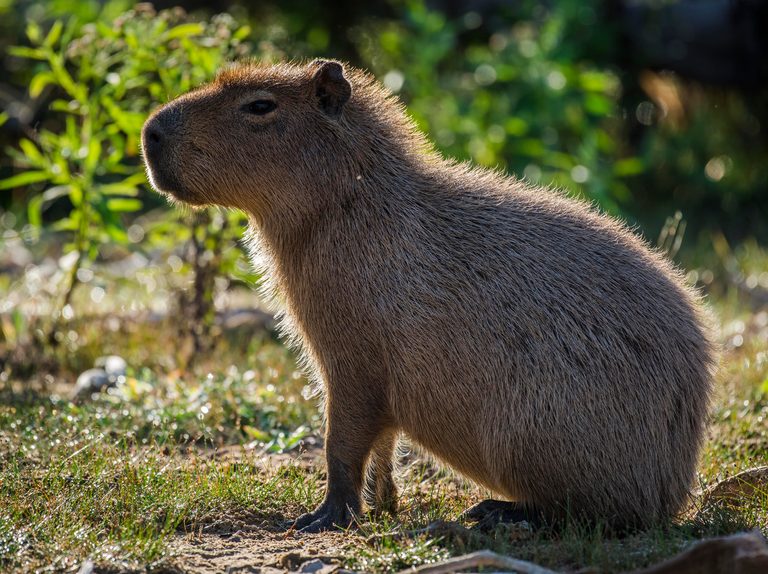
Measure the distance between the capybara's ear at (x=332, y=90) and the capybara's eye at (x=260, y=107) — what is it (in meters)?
0.19

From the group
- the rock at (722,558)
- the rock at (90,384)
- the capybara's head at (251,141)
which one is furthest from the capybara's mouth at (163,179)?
the rock at (722,558)

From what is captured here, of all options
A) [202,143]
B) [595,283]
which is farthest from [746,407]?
[202,143]

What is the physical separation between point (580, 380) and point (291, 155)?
4.87 ft

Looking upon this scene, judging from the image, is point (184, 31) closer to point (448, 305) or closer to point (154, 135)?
point (154, 135)

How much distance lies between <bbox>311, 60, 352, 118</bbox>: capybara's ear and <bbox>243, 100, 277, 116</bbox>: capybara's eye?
19 cm

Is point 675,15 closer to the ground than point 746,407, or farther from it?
farther from it

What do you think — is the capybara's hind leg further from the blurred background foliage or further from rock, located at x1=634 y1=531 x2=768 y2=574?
the blurred background foliage

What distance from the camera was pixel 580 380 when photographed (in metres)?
3.86

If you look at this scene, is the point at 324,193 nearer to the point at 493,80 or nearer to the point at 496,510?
the point at 496,510

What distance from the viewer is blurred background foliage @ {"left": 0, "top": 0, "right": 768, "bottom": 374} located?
5953 mm

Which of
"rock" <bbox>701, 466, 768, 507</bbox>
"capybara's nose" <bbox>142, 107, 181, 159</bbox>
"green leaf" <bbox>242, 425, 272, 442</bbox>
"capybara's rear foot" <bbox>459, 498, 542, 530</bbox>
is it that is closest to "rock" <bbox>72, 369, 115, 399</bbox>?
"green leaf" <bbox>242, 425, 272, 442</bbox>

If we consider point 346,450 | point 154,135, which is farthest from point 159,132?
point 346,450

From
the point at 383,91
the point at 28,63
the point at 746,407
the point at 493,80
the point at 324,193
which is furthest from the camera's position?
the point at 28,63

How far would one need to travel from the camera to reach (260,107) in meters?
4.38
